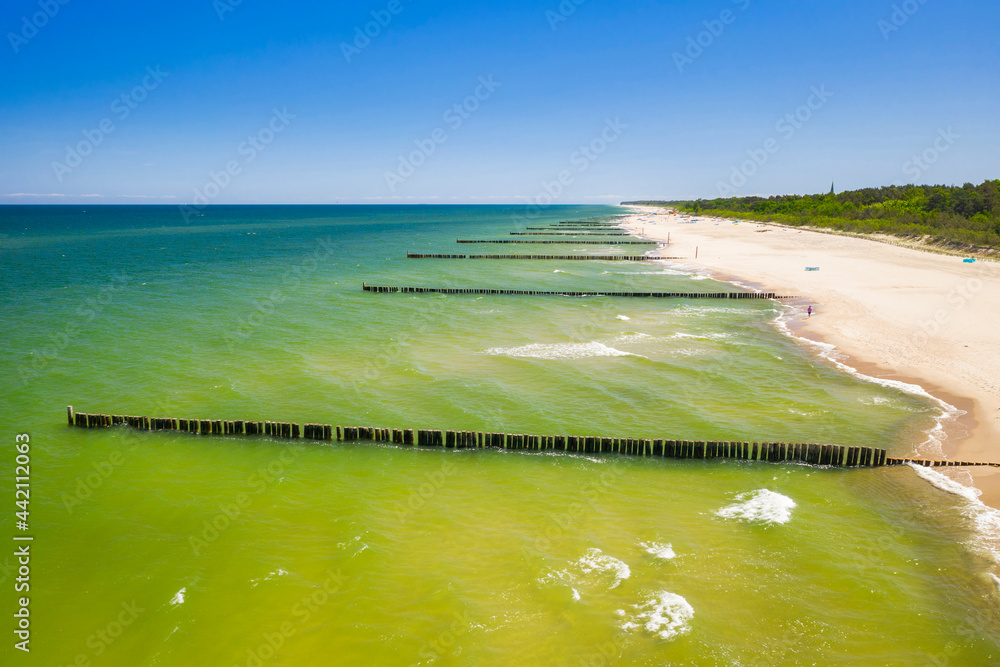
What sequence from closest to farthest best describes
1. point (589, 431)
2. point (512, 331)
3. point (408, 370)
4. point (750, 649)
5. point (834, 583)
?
point (750, 649) < point (834, 583) < point (589, 431) < point (408, 370) < point (512, 331)

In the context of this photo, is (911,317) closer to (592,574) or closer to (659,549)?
(659,549)

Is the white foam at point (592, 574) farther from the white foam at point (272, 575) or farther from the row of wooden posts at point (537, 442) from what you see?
the white foam at point (272, 575)

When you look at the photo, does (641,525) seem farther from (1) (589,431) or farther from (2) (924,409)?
(2) (924,409)

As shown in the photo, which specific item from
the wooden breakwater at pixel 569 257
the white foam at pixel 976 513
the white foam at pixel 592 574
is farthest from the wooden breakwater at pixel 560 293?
the white foam at pixel 592 574

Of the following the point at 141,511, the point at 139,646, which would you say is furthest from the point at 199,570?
the point at 141,511

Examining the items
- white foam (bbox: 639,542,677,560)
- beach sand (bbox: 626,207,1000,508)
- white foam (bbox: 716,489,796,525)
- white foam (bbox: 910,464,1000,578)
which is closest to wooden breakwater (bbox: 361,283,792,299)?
beach sand (bbox: 626,207,1000,508)

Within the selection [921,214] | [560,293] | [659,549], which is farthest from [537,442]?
[921,214]
